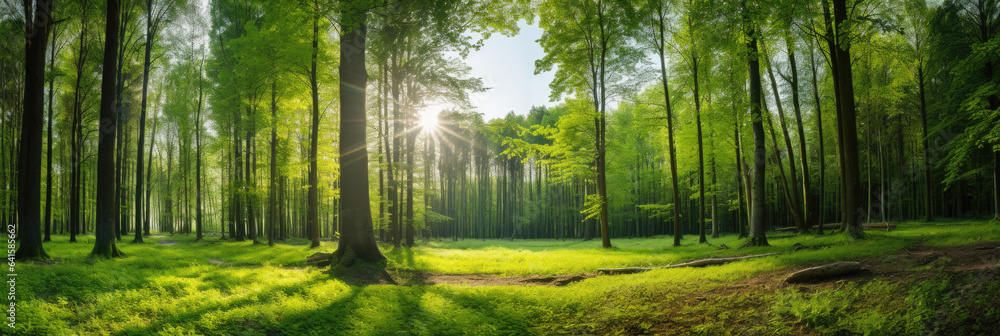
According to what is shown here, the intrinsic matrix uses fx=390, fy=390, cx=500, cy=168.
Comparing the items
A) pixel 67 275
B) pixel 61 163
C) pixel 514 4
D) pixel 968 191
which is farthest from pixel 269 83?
pixel 968 191

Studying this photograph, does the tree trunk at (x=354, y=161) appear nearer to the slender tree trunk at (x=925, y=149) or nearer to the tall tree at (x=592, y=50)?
the tall tree at (x=592, y=50)

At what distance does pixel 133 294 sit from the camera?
485 centimetres

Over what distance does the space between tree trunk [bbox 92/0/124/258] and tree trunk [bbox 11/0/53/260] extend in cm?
104

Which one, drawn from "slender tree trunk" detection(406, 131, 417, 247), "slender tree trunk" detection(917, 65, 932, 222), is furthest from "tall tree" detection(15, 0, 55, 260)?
"slender tree trunk" detection(917, 65, 932, 222)

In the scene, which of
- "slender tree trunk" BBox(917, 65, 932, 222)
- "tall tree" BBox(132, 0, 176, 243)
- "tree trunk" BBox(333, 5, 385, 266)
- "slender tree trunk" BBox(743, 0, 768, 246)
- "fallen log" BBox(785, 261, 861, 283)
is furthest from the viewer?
"slender tree trunk" BBox(917, 65, 932, 222)

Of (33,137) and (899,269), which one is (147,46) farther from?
(899,269)

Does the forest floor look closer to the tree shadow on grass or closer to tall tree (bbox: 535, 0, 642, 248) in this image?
the tree shadow on grass

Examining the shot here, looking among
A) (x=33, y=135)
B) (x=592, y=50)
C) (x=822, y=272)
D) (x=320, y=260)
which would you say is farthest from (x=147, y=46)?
(x=822, y=272)

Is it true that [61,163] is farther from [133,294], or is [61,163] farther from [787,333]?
[787,333]

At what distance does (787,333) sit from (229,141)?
2794 centimetres

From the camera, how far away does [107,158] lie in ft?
33.2

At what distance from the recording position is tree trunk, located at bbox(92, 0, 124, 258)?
986cm

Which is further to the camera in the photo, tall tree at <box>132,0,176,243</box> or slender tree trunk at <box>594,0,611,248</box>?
tall tree at <box>132,0,176,243</box>

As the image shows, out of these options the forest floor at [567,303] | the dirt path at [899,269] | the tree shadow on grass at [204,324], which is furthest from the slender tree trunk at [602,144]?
the tree shadow on grass at [204,324]
